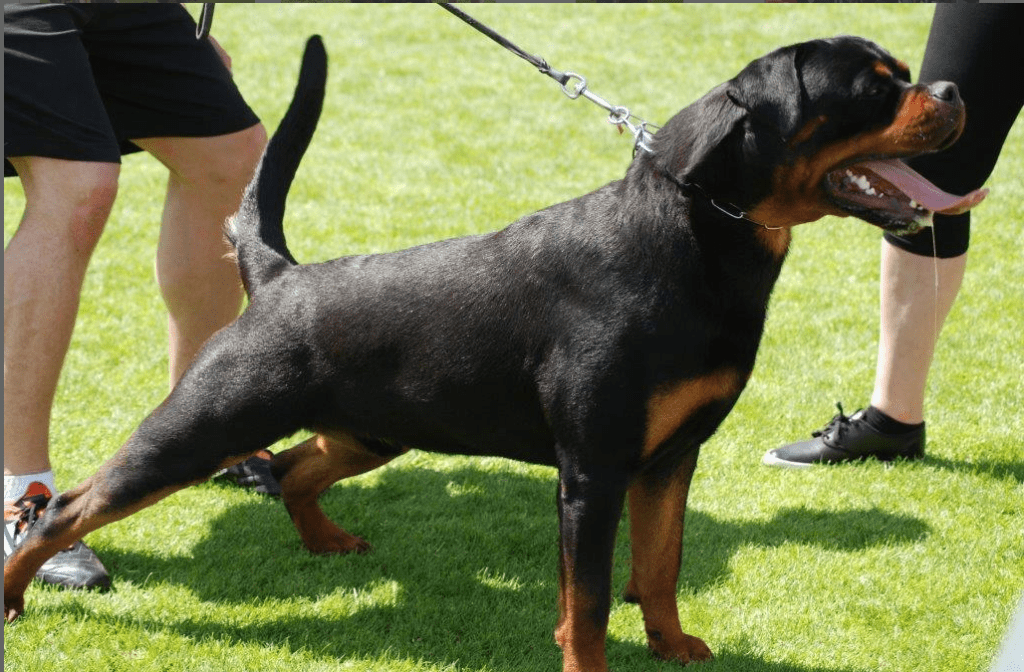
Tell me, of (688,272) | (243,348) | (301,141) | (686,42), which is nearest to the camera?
(688,272)

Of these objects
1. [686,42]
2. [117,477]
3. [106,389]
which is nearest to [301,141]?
[117,477]

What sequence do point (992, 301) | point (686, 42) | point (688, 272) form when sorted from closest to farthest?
point (688, 272) → point (992, 301) → point (686, 42)

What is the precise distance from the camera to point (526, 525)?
4070 millimetres

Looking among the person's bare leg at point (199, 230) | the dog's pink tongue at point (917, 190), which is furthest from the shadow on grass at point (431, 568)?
the dog's pink tongue at point (917, 190)

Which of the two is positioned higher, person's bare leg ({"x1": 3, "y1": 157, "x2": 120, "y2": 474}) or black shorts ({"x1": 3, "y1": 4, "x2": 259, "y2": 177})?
black shorts ({"x1": 3, "y1": 4, "x2": 259, "y2": 177})

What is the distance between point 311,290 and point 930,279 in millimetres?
2256

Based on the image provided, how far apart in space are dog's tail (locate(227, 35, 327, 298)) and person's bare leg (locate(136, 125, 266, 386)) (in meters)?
0.66

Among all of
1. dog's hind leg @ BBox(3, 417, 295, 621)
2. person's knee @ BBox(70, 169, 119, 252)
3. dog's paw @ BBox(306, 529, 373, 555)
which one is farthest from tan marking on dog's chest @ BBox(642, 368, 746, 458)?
person's knee @ BBox(70, 169, 119, 252)

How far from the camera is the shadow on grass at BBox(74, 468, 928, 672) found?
339 cm

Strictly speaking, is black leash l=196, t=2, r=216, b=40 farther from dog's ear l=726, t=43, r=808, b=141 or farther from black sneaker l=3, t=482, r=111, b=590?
dog's ear l=726, t=43, r=808, b=141

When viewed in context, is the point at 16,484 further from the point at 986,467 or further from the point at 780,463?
the point at 986,467

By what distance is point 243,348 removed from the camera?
10.5 ft

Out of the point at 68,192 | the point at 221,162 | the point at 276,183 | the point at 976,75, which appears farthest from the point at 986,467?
the point at 68,192

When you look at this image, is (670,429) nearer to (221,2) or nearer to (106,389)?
(106,389)
